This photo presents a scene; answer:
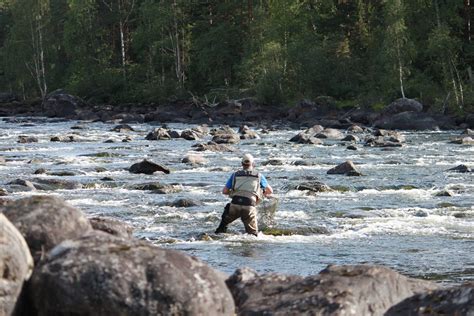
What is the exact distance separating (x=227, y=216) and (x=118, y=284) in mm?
10221

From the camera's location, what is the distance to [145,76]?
85688 millimetres

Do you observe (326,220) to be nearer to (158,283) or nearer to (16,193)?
(16,193)

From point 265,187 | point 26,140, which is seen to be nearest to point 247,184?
point 265,187

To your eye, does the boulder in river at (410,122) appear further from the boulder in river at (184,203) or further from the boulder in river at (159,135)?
the boulder in river at (184,203)

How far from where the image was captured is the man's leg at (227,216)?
1767 centimetres

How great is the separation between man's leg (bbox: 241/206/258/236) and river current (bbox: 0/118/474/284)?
0.20 metres

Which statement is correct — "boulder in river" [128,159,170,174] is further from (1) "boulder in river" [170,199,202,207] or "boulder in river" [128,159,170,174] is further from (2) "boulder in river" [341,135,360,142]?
(2) "boulder in river" [341,135,360,142]

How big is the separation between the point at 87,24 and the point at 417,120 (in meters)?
48.7

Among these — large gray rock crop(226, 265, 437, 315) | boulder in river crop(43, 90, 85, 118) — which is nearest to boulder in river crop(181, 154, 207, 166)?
large gray rock crop(226, 265, 437, 315)

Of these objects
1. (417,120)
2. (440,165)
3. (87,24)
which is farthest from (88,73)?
(440,165)

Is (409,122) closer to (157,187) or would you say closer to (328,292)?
(157,187)

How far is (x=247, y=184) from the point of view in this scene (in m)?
17.5

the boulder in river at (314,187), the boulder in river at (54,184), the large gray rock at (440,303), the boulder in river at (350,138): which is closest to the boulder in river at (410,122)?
the boulder in river at (350,138)

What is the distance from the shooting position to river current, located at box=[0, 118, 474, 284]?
52.1 ft
